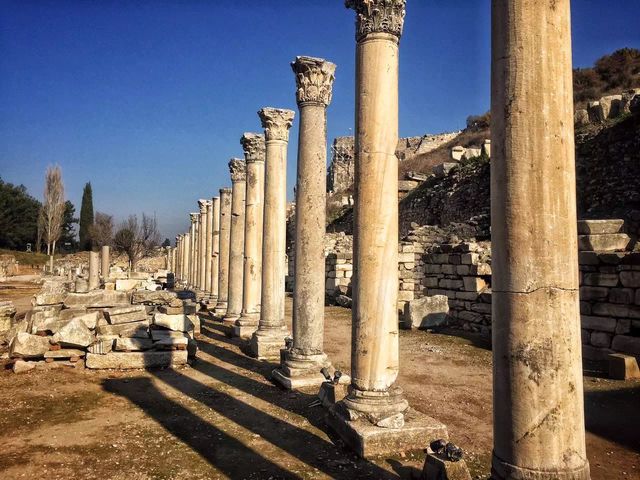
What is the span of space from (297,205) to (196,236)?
2278 cm

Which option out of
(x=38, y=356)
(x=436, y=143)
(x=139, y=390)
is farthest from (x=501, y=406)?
(x=436, y=143)

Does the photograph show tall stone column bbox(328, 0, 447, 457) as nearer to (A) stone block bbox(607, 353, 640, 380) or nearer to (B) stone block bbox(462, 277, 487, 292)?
(A) stone block bbox(607, 353, 640, 380)

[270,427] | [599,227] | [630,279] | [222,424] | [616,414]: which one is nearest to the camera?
[270,427]

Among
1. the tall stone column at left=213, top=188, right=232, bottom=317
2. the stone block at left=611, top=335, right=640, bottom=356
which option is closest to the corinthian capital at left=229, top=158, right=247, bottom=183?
the tall stone column at left=213, top=188, right=232, bottom=317

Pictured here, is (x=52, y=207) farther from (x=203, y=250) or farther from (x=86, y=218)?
(x=203, y=250)

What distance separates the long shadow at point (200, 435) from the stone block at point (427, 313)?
812cm

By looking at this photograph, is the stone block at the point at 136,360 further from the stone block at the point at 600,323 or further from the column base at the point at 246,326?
the stone block at the point at 600,323

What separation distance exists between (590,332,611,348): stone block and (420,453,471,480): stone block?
23.1ft

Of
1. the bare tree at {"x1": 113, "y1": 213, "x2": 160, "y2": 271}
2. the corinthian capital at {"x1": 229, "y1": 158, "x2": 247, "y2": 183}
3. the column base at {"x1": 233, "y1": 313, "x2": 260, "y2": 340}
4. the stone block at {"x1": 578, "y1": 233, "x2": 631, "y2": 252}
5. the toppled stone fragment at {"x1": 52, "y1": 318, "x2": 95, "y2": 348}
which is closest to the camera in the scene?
the toppled stone fragment at {"x1": 52, "y1": 318, "x2": 95, "y2": 348}

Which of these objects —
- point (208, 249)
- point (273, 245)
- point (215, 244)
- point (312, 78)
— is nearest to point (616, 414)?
point (273, 245)

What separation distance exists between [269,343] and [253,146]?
19.6ft

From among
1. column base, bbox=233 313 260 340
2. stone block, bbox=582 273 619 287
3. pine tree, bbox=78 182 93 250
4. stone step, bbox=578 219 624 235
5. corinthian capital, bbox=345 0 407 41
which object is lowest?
column base, bbox=233 313 260 340

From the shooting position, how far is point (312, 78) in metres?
9.00

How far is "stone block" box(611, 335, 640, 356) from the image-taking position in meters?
9.16
